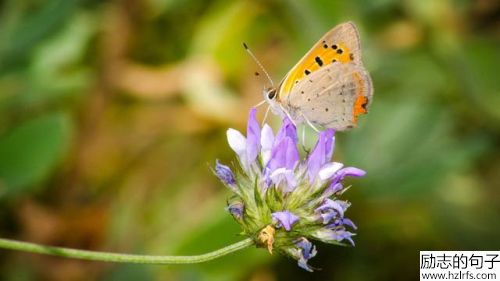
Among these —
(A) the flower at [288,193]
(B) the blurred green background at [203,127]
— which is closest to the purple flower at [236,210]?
(A) the flower at [288,193]

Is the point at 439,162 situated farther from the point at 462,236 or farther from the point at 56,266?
the point at 56,266

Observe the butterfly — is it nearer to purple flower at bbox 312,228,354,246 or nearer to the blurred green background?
purple flower at bbox 312,228,354,246

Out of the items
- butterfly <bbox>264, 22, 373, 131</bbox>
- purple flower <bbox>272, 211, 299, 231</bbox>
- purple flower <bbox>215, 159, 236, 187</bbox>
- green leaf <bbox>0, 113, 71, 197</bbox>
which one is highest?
green leaf <bbox>0, 113, 71, 197</bbox>

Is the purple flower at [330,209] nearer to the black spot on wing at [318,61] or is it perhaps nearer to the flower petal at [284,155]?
the flower petal at [284,155]

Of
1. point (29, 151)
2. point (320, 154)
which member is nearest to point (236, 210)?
point (320, 154)

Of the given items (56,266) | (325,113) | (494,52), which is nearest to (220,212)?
(56,266)

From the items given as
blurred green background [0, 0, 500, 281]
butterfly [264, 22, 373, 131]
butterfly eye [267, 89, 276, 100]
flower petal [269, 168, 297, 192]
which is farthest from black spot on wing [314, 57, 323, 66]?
blurred green background [0, 0, 500, 281]
